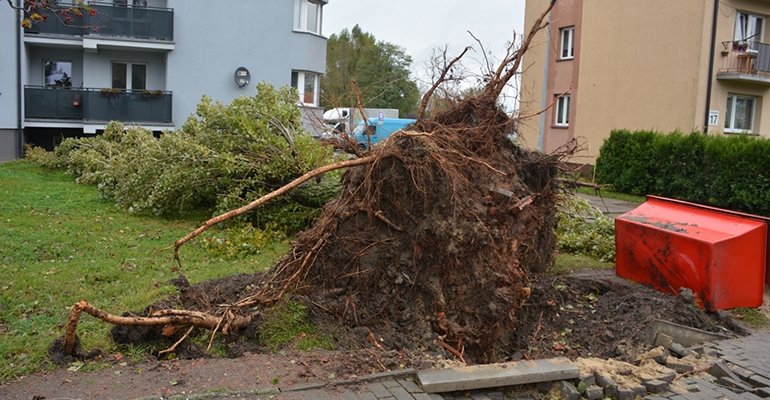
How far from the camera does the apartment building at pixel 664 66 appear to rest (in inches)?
781

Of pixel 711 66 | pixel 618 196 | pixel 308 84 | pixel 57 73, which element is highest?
pixel 711 66

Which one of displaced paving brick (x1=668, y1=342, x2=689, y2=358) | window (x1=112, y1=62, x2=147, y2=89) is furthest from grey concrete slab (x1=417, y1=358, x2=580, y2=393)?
window (x1=112, y1=62, x2=147, y2=89)

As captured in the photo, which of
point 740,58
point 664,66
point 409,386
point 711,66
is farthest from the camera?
point 664,66

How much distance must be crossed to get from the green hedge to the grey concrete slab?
40.9 ft

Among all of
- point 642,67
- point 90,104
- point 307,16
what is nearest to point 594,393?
point 642,67

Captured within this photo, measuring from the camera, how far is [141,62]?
2369 cm

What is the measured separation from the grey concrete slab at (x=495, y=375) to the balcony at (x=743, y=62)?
18.6 meters

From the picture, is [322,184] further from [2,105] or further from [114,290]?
[2,105]

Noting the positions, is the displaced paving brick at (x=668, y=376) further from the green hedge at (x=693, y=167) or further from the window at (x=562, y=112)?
the window at (x=562, y=112)

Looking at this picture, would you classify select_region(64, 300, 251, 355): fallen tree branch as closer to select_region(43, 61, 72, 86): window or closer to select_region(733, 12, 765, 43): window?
select_region(733, 12, 765, 43): window

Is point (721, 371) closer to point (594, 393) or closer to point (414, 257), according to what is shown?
point (594, 393)

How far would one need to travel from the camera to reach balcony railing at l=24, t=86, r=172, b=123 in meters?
21.5

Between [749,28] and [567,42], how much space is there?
6.79 m

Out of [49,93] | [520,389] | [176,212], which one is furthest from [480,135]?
[49,93]
